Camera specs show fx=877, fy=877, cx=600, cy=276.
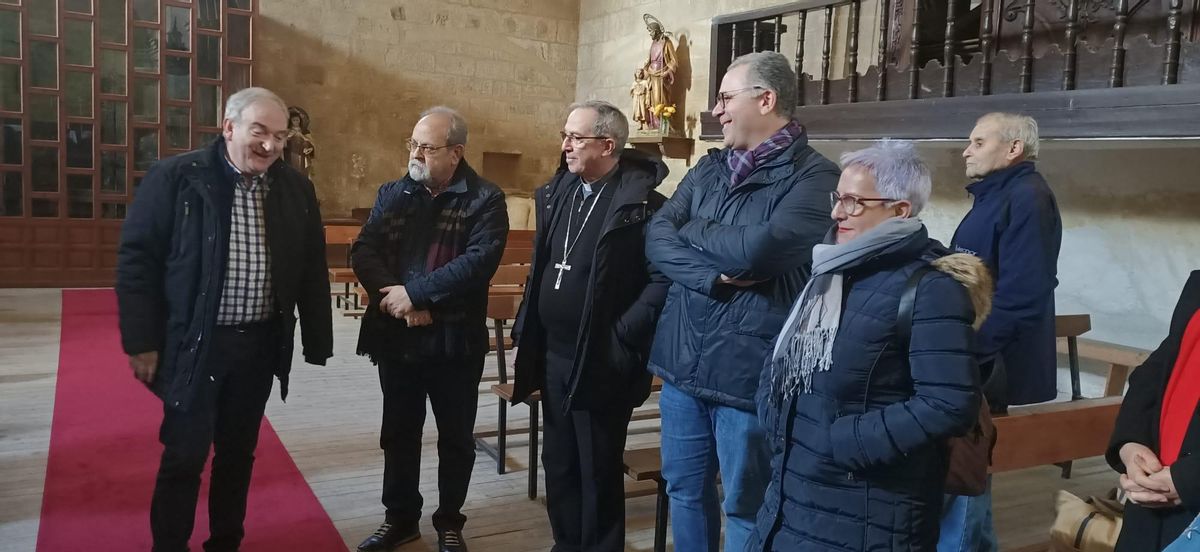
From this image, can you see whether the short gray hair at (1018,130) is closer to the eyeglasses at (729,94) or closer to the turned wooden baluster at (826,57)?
the eyeglasses at (729,94)

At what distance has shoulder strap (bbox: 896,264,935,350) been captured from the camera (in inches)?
59.6

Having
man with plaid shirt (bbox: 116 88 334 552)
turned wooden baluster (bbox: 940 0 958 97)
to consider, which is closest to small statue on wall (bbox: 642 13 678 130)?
turned wooden baluster (bbox: 940 0 958 97)

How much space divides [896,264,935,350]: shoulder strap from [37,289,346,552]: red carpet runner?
2.07m

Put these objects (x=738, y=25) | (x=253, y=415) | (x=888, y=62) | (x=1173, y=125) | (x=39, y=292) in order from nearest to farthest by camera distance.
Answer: (x=253, y=415)
(x=1173, y=125)
(x=888, y=62)
(x=738, y=25)
(x=39, y=292)

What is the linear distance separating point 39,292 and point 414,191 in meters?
7.41

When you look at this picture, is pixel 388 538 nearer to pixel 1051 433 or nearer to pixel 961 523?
pixel 961 523

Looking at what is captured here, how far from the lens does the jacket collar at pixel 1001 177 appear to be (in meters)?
2.75

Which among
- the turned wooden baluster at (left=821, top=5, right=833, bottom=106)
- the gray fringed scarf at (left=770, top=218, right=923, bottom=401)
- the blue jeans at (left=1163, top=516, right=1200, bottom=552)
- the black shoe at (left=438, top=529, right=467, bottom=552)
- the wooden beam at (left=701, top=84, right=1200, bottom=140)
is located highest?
the turned wooden baluster at (left=821, top=5, right=833, bottom=106)

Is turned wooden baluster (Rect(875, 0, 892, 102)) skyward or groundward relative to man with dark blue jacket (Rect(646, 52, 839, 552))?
skyward

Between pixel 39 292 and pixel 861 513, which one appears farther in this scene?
pixel 39 292

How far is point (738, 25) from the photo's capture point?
21.7ft

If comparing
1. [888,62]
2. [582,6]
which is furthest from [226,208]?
[582,6]

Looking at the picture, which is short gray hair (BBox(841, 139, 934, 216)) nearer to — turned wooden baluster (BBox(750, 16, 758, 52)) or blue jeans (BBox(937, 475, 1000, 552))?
blue jeans (BBox(937, 475, 1000, 552))

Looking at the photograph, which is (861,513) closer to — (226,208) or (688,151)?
(226,208)
